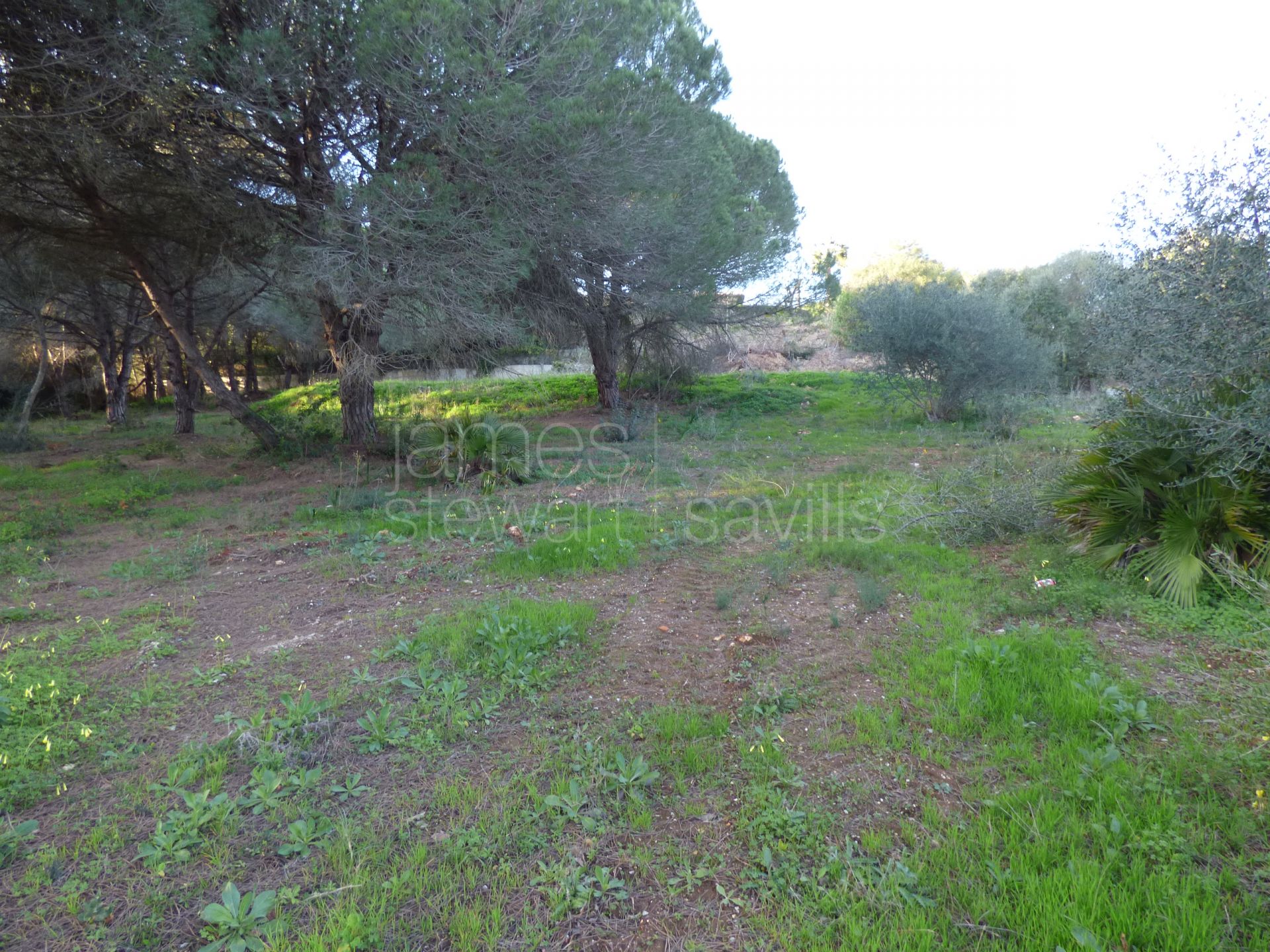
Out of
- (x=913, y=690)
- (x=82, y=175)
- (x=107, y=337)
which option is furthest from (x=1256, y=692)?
(x=107, y=337)

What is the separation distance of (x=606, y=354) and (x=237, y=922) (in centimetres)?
1534

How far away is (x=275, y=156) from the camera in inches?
375

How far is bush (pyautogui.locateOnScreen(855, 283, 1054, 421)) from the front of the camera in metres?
14.5

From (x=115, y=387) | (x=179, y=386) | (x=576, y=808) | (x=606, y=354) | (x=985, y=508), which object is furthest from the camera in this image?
(x=115, y=387)

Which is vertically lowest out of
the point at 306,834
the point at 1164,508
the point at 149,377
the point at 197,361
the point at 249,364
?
the point at 306,834

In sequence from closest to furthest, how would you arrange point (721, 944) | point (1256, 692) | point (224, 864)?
point (721, 944) → point (224, 864) → point (1256, 692)

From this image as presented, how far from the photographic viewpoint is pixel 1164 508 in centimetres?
509

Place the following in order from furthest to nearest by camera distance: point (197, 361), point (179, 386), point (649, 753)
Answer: point (179, 386)
point (197, 361)
point (649, 753)

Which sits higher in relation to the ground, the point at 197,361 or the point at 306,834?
the point at 197,361

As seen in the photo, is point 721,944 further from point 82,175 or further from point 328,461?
point 82,175

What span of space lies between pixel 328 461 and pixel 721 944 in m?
11.0

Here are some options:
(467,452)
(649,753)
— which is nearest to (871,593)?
(649,753)

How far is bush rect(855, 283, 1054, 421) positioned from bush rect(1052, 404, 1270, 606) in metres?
9.41

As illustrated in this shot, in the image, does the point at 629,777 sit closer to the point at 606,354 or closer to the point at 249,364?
the point at 606,354
